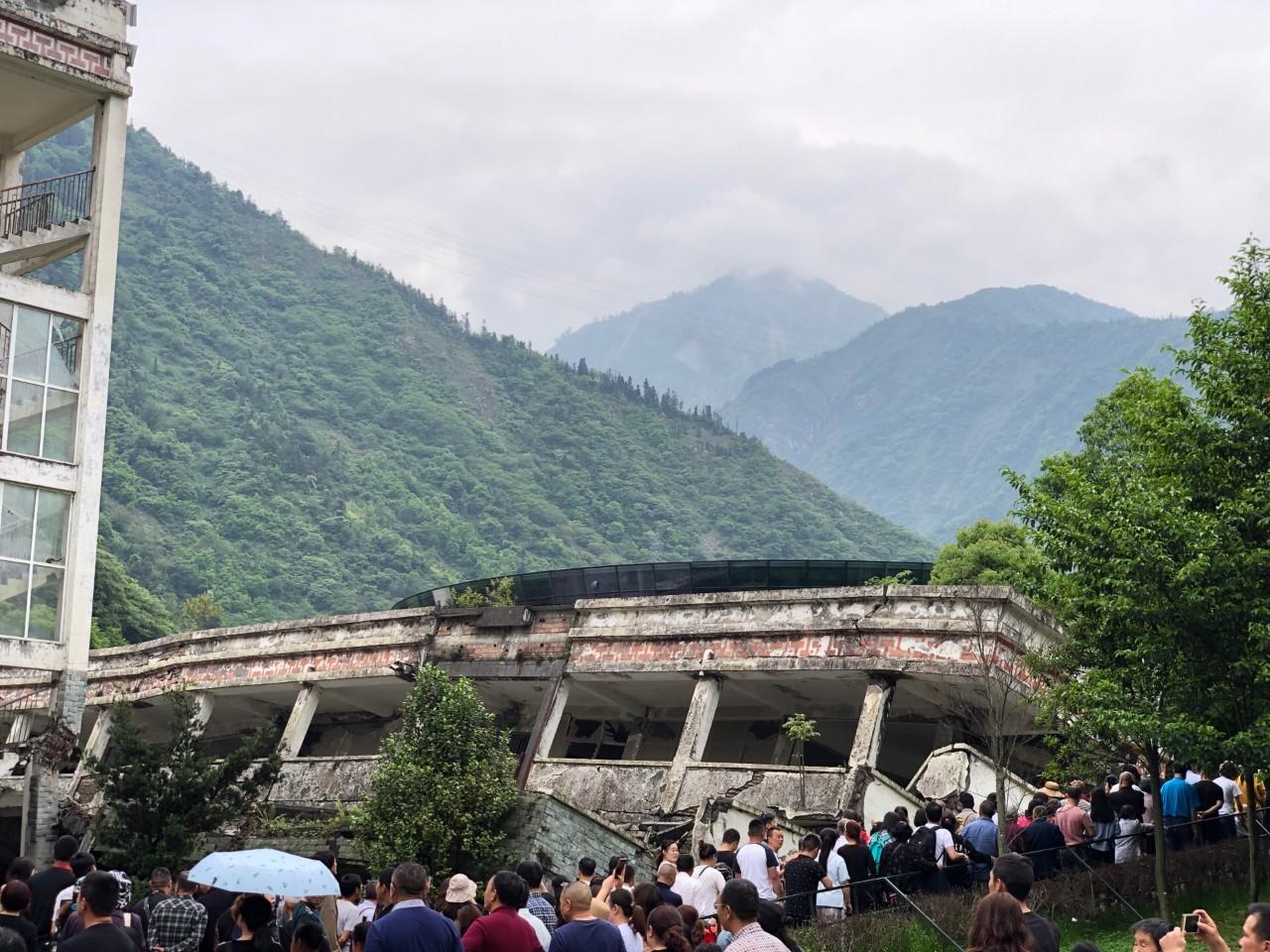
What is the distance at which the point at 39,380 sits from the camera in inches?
1080

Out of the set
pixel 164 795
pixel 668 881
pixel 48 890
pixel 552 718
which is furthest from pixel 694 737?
pixel 48 890

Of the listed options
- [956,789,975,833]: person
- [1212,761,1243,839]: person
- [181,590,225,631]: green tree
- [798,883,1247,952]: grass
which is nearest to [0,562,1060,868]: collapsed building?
[956,789,975,833]: person

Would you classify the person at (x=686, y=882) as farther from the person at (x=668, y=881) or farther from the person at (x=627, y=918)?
the person at (x=627, y=918)

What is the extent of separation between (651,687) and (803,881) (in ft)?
58.0

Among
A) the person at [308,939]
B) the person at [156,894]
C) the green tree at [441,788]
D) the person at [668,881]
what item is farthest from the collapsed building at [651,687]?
the person at [308,939]

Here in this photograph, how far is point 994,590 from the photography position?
27172mm

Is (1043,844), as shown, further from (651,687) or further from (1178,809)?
(651,687)

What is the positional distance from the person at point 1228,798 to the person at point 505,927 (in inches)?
441

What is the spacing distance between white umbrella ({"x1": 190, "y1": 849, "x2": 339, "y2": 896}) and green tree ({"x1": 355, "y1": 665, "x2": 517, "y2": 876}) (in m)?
11.7

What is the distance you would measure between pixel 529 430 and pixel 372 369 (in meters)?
15.8

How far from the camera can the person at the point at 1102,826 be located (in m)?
18.0

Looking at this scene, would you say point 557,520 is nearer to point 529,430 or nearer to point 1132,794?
point 529,430

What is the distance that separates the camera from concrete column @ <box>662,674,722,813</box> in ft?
92.5

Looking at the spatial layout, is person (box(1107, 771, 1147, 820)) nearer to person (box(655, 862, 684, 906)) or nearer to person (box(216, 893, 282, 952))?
person (box(655, 862, 684, 906))
